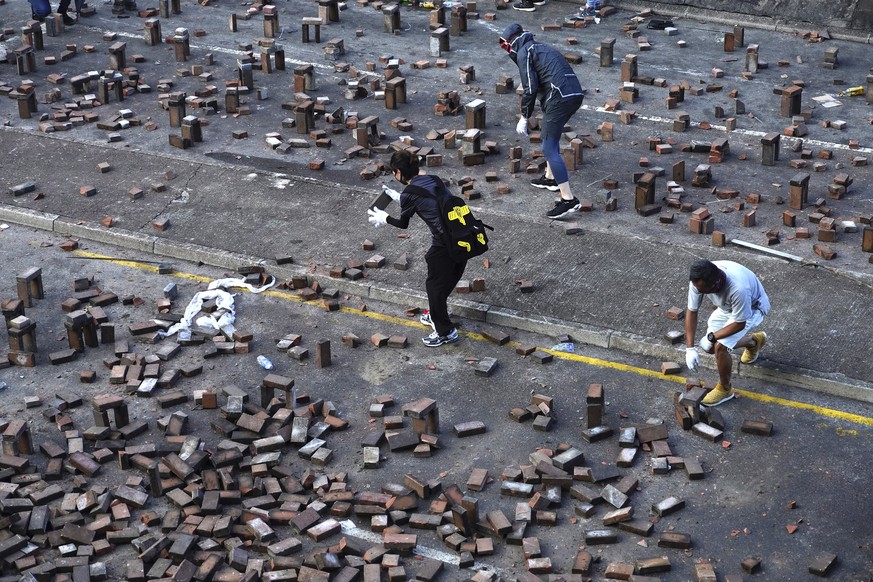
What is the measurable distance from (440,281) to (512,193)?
11.2 feet

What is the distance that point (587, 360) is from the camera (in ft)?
37.6

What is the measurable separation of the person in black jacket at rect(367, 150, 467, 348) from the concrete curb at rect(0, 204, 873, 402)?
2.08 ft

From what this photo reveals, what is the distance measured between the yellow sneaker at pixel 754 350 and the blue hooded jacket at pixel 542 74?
4168mm

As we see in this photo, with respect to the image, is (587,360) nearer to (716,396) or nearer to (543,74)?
(716,396)

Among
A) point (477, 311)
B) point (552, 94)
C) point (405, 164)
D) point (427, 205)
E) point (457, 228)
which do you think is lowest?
point (477, 311)

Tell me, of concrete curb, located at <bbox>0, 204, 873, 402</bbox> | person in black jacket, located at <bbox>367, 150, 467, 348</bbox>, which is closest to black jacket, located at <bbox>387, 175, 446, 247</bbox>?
person in black jacket, located at <bbox>367, 150, 467, 348</bbox>

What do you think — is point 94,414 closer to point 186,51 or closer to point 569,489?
point 569,489

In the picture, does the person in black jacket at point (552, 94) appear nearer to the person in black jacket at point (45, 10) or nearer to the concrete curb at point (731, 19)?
the concrete curb at point (731, 19)

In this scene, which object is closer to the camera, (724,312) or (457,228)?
(724,312)

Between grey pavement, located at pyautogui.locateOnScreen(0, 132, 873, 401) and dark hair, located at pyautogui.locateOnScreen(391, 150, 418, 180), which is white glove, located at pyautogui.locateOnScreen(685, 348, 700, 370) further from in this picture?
dark hair, located at pyautogui.locateOnScreen(391, 150, 418, 180)

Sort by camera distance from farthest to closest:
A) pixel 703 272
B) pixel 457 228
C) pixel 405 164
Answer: pixel 405 164 < pixel 457 228 < pixel 703 272

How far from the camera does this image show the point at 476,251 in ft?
37.4

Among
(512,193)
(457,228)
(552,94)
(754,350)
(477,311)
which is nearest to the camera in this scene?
(754,350)

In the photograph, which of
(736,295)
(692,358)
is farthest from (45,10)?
(736,295)
